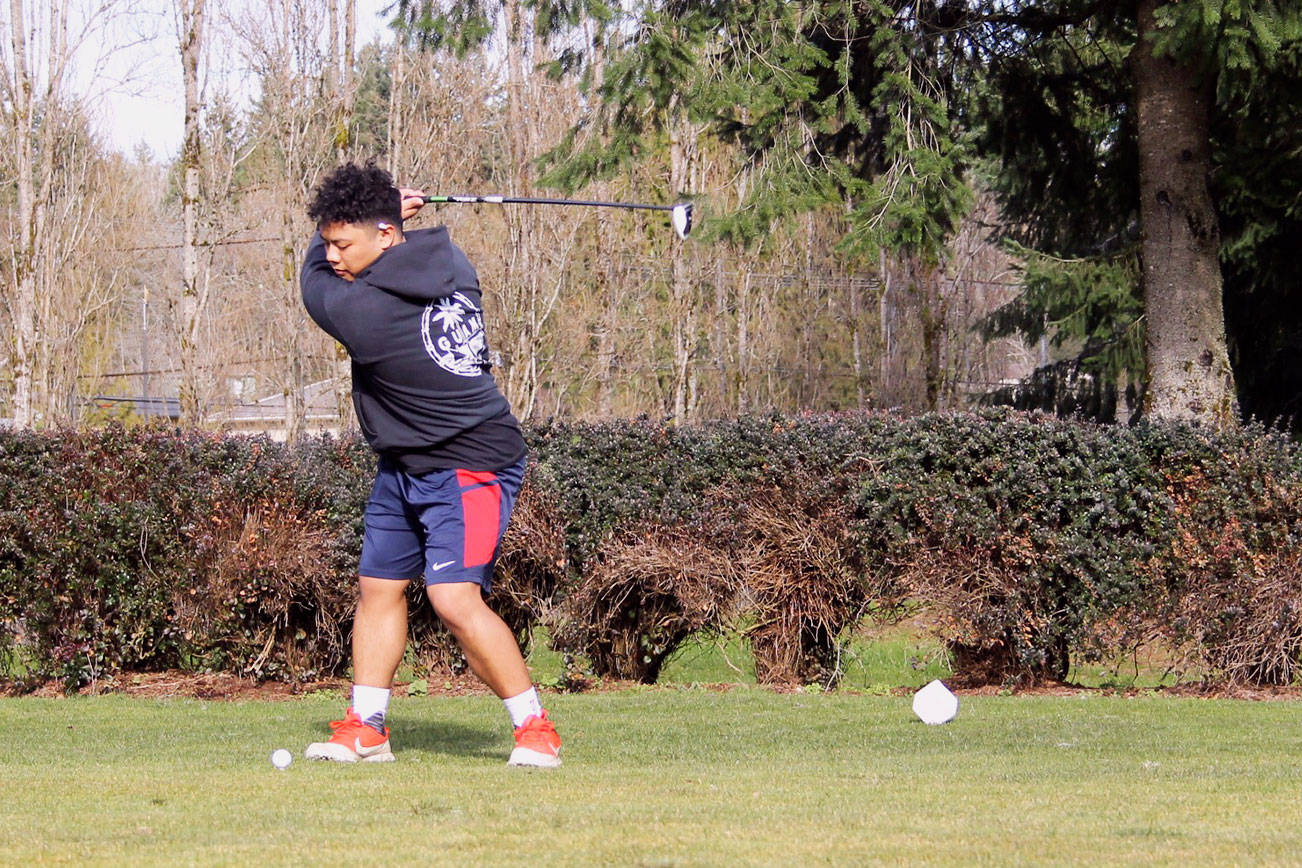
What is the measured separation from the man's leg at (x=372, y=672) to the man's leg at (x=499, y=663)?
0.37 metres

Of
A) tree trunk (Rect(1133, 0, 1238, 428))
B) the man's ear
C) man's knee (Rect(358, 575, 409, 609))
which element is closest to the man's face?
the man's ear

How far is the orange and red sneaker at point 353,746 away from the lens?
5305 mm

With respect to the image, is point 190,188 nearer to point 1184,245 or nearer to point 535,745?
point 1184,245

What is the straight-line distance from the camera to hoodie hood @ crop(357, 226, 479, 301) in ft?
16.8

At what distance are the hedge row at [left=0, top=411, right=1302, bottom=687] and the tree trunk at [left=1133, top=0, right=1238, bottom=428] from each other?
2818 millimetres

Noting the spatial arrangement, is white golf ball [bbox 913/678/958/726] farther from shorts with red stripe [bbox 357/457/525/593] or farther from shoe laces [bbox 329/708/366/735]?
shoe laces [bbox 329/708/366/735]

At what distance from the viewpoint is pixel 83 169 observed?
23594 mm

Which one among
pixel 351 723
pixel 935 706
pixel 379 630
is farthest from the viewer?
pixel 935 706

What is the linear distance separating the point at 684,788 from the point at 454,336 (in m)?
1.80

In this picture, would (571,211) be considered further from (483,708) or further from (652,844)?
(652,844)

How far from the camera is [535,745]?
515cm

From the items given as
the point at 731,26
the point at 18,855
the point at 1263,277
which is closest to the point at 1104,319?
the point at 1263,277

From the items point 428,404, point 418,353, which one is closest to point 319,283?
point 418,353

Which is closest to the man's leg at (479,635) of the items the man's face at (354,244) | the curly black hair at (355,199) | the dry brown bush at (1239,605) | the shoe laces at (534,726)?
the shoe laces at (534,726)
